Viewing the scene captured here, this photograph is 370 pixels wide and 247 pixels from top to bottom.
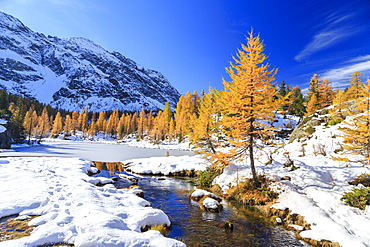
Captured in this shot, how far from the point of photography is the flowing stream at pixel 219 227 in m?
7.55

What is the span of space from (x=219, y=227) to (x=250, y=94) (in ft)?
27.4

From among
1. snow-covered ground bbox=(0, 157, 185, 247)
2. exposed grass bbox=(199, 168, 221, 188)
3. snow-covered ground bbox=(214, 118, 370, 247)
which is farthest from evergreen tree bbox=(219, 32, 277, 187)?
snow-covered ground bbox=(0, 157, 185, 247)

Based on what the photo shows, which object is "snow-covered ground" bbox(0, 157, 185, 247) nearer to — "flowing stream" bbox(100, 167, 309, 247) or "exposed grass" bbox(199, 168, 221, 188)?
"flowing stream" bbox(100, 167, 309, 247)

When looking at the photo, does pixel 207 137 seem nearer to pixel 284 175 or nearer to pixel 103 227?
pixel 284 175

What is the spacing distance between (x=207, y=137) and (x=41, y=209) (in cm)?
1750

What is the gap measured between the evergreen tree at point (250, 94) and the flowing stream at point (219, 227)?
422 centimetres

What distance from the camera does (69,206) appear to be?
289 inches

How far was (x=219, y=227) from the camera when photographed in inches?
345

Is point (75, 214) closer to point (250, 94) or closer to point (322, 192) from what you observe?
point (250, 94)

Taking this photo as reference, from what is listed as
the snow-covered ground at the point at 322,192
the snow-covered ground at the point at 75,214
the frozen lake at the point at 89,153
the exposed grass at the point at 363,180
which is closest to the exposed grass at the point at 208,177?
the snow-covered ground at the point at 322,192

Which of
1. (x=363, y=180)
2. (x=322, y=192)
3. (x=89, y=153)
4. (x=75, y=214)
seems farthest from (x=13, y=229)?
(x=89, y=153)

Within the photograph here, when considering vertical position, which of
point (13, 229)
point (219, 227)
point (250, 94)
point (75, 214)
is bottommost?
point (219, 227)

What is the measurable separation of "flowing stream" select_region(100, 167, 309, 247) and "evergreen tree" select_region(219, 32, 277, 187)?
4.22 metres

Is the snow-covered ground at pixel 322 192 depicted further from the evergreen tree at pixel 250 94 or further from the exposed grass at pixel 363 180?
the evergreen tree at pixel 250 94
